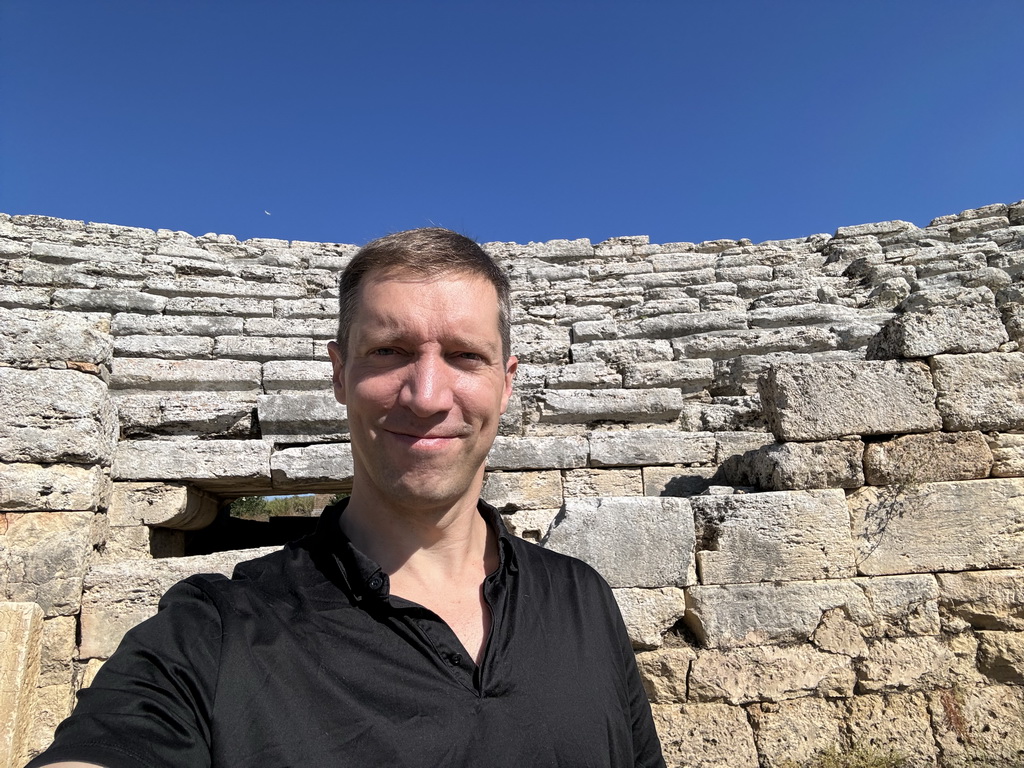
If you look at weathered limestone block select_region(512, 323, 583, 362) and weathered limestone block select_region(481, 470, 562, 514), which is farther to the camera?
weathered limestone block select_region(512, 323, 583, 362)

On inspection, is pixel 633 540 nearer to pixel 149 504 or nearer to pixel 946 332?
pixel 946 332

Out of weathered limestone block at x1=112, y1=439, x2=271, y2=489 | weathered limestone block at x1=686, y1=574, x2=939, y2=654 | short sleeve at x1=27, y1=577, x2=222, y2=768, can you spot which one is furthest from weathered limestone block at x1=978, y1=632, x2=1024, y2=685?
weathered limestone block at x1=112, y1=439, x2=271, y2=489

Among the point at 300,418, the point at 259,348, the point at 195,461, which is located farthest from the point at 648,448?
the point at 259,348

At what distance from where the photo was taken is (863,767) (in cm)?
286

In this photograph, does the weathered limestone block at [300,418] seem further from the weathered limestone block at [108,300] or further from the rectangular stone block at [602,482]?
the weathered limestone block at [108,300]

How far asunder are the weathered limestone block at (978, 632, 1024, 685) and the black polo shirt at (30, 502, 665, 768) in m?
2.57

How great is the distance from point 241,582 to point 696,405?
444cm

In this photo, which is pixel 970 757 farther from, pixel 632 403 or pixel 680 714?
pixel 632 403

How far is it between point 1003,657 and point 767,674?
1.17 m

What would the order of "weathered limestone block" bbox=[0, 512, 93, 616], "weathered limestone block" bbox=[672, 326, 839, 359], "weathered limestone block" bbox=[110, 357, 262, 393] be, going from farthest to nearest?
"weathered limestone block" bbox=[672, 326, 839, 359] → "weathered limestone block" bbox=[110, 357, 262, 393] → "weathered limestone block" bbox=[0, 512, 93, 616]

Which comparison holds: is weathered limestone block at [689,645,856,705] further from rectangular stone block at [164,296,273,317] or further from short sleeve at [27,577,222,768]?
rectangular stone block at [164,296,273,317]

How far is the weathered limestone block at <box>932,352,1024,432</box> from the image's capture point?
10.7ft

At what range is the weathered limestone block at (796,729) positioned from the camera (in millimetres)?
2889

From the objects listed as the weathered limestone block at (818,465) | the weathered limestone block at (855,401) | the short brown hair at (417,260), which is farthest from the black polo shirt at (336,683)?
the weathered limestone block at (855,401)
